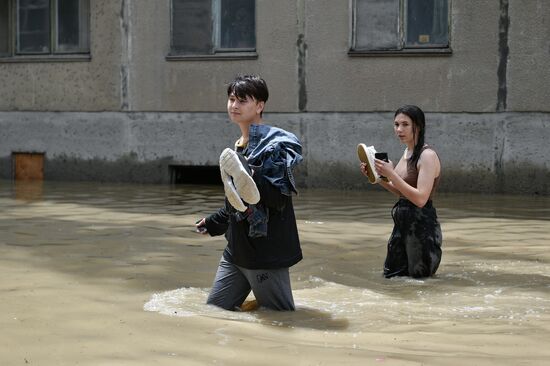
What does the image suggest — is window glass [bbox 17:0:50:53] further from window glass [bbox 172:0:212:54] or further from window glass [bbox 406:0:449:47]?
window glass [bbox 406:0:449:47]

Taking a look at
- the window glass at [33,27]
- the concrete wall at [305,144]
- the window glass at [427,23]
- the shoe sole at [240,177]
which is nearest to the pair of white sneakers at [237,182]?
the shoe sole at [240,177]

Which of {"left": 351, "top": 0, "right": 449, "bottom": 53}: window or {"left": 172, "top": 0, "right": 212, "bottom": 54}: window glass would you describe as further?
{"left": 172, "top": 0, "right": 212, "bottom": 54}: window glass

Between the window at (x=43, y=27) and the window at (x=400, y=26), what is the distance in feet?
16.5

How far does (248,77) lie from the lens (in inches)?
216

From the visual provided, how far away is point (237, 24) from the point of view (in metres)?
15.5

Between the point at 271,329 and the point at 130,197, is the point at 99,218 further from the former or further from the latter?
the point at 271,329

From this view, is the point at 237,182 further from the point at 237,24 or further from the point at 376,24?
the point at 237,24

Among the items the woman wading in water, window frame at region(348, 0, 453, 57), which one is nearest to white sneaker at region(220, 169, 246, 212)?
the woman wading in water

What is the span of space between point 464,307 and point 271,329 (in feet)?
4.87

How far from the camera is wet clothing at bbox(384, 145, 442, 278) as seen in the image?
23.0ft

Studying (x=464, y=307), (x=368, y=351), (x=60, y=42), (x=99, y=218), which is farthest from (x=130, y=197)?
(x=368, y=351)

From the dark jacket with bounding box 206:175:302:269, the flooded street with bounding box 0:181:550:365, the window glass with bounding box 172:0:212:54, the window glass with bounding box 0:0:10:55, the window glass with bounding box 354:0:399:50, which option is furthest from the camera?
the window glass with bounding box 0:0:10:55

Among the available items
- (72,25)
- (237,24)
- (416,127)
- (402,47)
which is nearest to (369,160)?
(416,127)

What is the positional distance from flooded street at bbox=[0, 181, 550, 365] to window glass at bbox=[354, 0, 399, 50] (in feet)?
12.4
